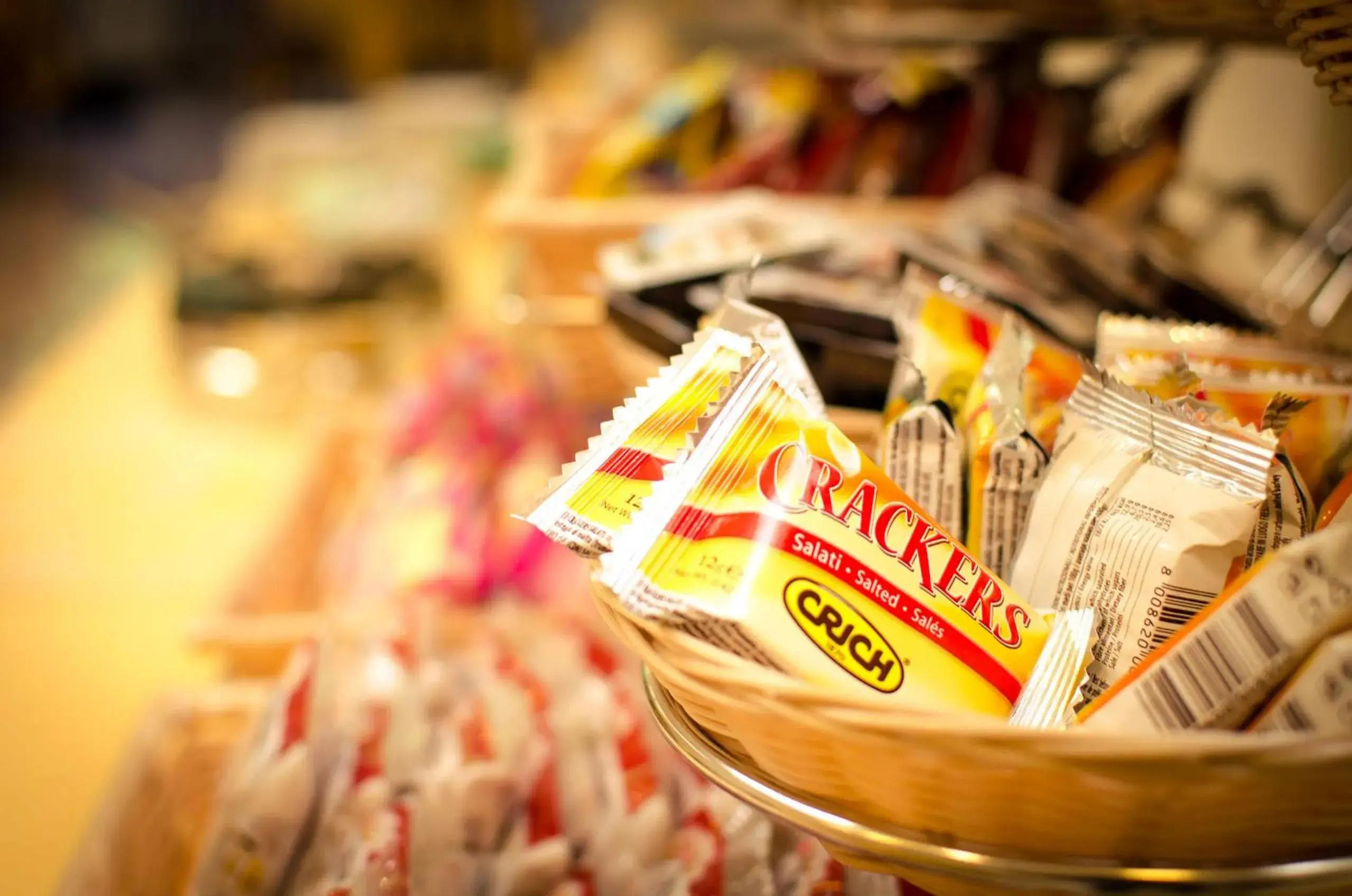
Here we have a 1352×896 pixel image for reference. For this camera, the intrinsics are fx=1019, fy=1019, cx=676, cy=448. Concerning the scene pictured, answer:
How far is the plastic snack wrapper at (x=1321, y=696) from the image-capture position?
359mm

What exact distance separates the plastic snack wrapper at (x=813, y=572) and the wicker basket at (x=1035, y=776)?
2cm

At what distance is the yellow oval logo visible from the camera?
419 mm

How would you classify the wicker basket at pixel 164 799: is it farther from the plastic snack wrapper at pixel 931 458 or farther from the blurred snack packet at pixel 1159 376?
the blurred snack packet at pixel 1159 376

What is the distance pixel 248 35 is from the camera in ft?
12.7

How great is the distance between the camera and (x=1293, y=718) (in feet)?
1.23

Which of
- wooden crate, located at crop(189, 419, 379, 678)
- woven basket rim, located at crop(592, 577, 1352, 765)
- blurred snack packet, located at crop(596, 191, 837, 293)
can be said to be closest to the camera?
woven basket rim, located at crop(592, 577, 1352, 765)

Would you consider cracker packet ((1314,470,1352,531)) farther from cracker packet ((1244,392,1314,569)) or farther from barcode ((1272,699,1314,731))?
barcode ((1272,699,1314,731))

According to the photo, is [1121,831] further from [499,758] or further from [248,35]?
[248,35]

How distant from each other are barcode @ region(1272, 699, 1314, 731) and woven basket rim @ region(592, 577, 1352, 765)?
15 mm

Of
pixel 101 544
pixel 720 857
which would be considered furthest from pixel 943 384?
pixel 101 544

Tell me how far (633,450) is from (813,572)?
0.34 ft

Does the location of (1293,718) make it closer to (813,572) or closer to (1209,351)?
(813,572)

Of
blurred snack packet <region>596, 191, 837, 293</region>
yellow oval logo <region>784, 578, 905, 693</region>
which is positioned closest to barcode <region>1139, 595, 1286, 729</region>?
yellow oval logo <region>784, 578, 905, 693</region>

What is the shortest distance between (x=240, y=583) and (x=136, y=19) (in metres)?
3.29
